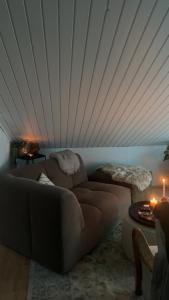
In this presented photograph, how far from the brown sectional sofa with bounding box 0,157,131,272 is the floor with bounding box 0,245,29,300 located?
0.07 m

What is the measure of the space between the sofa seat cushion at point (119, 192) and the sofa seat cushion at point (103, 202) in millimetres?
105

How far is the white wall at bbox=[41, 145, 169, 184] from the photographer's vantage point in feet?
13.5

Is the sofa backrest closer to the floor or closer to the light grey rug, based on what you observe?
the floor

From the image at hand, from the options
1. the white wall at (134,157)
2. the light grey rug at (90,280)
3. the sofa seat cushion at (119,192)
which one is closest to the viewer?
the light grey rug at (90,280)

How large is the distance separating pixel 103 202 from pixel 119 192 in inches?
16.1

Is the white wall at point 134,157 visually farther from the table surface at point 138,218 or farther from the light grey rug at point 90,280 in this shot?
the light grey rug at point 90,280

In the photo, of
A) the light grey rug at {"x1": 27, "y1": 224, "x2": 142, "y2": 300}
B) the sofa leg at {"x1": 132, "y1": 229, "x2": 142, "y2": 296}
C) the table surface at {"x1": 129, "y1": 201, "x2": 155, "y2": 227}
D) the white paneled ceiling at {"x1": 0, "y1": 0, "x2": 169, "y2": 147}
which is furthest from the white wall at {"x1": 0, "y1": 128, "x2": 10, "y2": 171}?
the sofa leg at {"x1": 132, "y1": 229, "x2": 142, "y2": 296}

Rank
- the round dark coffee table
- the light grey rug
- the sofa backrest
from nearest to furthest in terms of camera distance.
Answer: the light grey rug
the round dark coffee table
the sofa backrest

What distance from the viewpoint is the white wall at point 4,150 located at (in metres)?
3.12

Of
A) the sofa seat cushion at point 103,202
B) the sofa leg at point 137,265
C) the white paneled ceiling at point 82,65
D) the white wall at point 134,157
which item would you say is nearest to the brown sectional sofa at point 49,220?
the sofa seat cushion at point 103,202

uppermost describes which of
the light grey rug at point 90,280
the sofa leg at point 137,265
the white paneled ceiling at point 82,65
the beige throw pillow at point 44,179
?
the white paneled ceiling at point 82,65

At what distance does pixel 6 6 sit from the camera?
1.39 metres

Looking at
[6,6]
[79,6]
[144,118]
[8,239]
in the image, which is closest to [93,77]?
[79,6]

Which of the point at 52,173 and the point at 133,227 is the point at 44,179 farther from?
the point at 133,227
